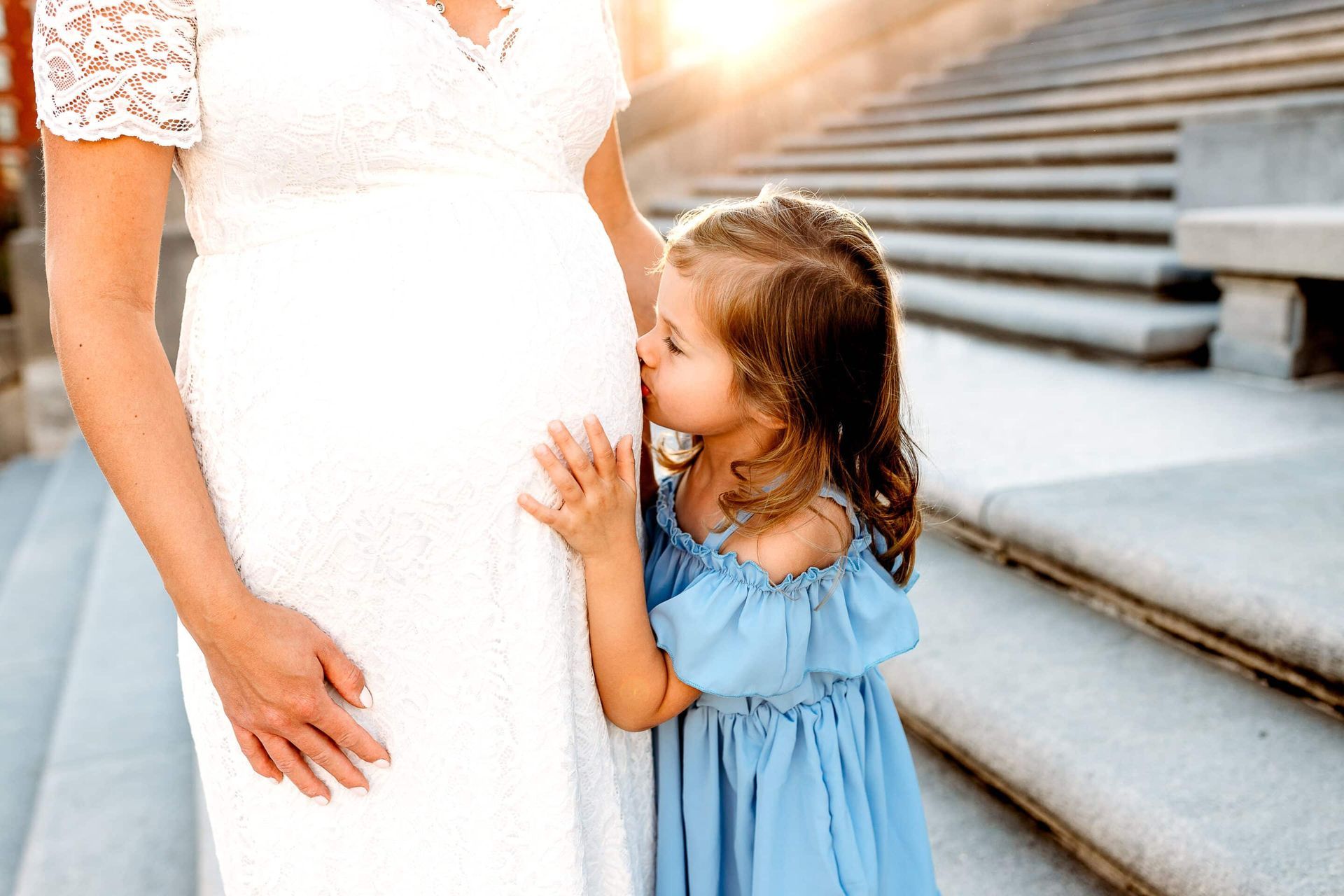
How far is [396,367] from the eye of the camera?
1083 mm

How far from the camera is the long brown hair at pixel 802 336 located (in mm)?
1258

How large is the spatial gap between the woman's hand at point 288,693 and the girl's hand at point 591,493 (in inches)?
10.5

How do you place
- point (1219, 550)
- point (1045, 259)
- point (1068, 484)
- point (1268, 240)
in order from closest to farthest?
point (1219, 550)
point (1068, 484)
point (1268, 240)
point (1045, 259)

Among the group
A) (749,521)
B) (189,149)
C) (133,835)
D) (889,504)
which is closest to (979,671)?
(889,504)

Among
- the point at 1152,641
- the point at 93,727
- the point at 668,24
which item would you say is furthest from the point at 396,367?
the point at 668,24

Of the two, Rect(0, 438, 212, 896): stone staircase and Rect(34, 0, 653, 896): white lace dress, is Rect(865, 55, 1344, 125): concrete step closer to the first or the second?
Rect(34, 0, 653, 896): white lace dress

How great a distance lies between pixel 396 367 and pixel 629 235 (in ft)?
1.99

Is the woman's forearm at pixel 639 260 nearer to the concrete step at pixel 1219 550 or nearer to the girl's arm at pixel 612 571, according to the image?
the girl's arm at pixel 612 571

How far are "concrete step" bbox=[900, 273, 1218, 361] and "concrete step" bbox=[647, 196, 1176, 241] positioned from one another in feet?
1.24

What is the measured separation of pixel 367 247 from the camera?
1094mm

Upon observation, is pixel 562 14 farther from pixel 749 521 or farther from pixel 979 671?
pixel 979 671

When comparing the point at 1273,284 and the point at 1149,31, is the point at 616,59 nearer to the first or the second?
the point at 1273,284

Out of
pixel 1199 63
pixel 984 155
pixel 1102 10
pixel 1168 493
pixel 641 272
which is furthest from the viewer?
pixel 1102 10


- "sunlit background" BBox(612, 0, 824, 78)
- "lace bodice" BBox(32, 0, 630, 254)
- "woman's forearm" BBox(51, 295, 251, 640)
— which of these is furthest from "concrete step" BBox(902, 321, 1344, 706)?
"sunlit background" BBox(612, 0, 824, 78)
